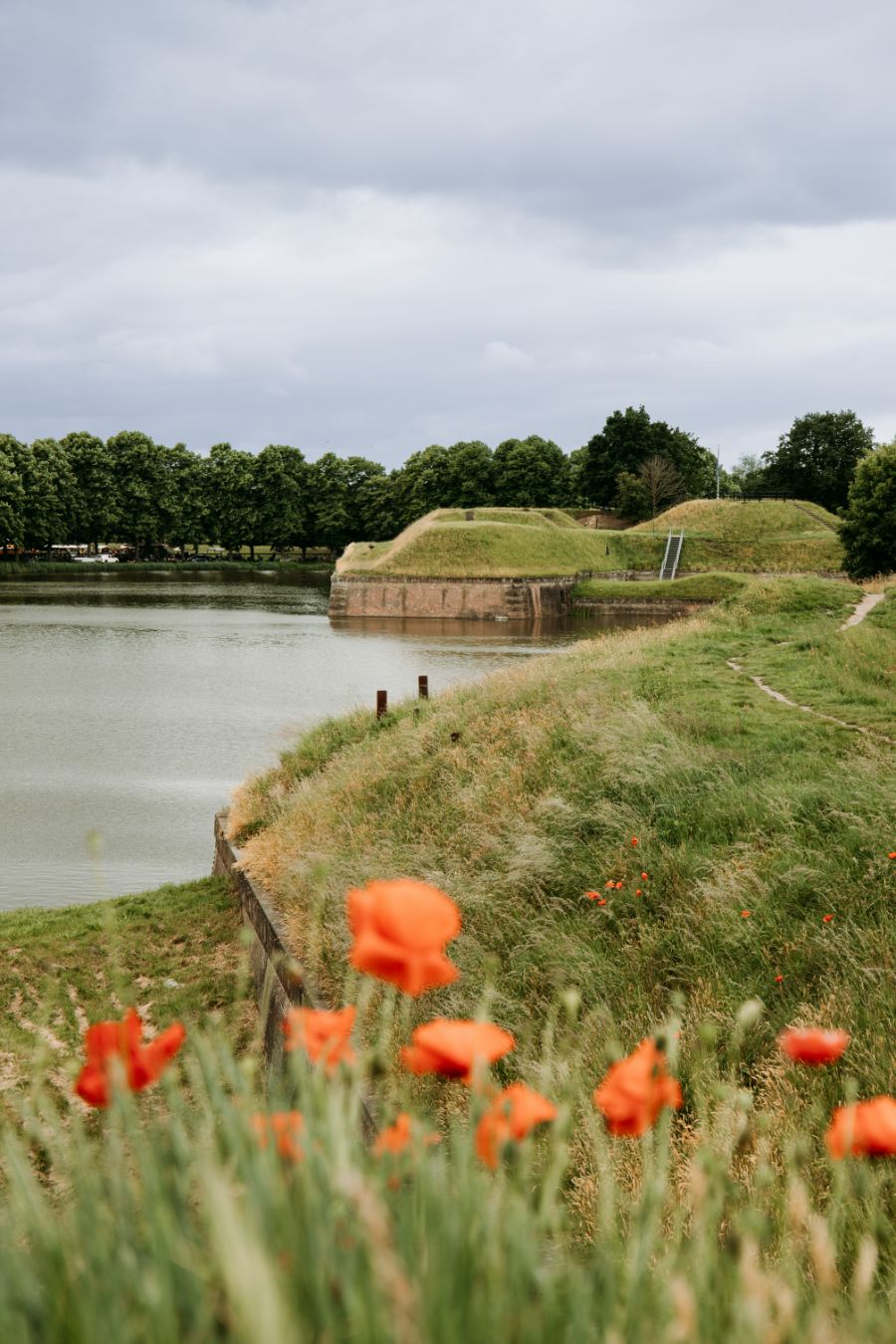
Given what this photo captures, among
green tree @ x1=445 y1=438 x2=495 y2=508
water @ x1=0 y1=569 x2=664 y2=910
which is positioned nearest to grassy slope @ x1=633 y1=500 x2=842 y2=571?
water @ x1=0 y1=569 x2=664 y2=910

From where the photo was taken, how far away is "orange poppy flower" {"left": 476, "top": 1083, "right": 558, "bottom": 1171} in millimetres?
1564

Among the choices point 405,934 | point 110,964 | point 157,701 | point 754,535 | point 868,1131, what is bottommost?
point 157,701

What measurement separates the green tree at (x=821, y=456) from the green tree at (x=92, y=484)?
6357cm

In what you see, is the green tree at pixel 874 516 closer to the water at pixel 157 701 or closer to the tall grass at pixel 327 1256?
the water at pixel 157 701

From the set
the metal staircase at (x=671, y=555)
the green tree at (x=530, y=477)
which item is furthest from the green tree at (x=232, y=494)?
the metal staircase at (x=671, y=555)

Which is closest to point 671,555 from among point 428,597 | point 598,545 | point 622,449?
point 598,545

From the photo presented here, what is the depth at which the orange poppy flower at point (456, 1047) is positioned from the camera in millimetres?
1598

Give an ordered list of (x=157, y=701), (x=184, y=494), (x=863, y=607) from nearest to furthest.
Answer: (x=863, y=607) → (x=157, y=701) → (x=184, y=494)

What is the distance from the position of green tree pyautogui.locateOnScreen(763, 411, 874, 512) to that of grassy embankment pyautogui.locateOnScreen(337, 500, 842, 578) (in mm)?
16386

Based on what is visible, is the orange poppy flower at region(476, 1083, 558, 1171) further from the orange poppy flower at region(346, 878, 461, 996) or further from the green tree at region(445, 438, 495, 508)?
the green tree at region(445, 438, 495, 508)

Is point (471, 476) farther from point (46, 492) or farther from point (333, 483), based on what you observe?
point (46, 492)

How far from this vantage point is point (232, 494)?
109750mm

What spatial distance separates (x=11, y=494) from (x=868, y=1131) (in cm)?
9579

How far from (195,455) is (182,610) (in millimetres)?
53522
